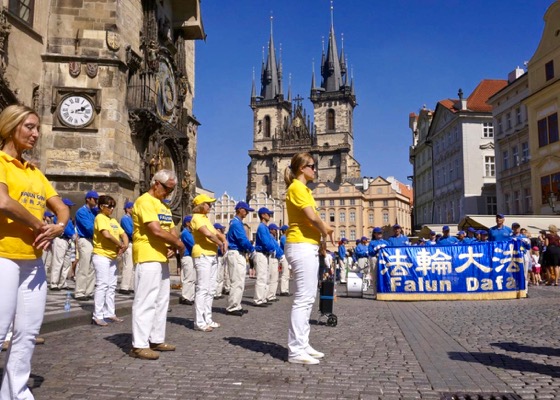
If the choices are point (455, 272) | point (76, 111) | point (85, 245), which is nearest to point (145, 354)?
point (85, 245)

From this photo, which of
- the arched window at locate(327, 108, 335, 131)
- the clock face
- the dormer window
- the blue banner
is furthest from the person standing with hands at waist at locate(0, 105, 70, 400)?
the arched window at locate(327, 108, 335, 131)

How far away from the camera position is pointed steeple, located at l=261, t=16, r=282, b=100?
4850 inches

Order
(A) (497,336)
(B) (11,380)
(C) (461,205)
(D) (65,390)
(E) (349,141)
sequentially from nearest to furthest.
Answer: (B) (11,380), (D) (65,390), (A) (497,336), (C) (461,205), (E) (349,141)

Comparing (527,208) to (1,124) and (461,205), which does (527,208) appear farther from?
(1,124)

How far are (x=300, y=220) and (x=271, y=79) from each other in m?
121

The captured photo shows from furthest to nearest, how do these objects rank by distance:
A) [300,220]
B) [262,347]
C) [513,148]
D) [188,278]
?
[513,148] → [188,278] → [262,347] → [300,220]

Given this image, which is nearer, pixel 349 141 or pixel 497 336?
pixel 497 336

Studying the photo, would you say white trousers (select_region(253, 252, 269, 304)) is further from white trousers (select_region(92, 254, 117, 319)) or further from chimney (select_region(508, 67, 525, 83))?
chimney (select_region(508, 67, 525, 83))

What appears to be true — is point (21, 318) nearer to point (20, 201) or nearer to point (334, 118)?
point (20, 201)

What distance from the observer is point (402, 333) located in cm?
691

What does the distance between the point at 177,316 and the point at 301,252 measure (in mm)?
4415

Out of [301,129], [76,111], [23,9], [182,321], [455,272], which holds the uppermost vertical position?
[301,129]

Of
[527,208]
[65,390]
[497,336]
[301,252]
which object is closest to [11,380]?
[65,390]

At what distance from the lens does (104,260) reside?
Answer: 24.6 ft
